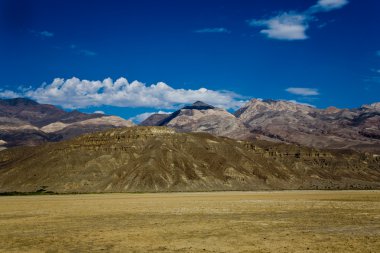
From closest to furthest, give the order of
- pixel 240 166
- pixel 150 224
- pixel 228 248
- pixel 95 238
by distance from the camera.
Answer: pixel 228 248 < pixel 95 238 < pixel 150 224 < pixel 240 166

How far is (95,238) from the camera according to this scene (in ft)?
101

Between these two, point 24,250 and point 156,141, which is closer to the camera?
point 24,250

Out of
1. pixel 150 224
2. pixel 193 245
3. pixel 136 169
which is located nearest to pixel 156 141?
pixel 136 169

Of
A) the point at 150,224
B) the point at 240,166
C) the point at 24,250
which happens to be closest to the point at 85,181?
the point at 240,166

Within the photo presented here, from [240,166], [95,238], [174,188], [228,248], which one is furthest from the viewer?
[240,166]

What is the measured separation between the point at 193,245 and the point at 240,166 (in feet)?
518

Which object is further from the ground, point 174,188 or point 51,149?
point 51,149

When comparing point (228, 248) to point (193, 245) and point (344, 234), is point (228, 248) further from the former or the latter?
point (344, 234)

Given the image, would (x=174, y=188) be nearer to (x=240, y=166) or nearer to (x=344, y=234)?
(x=240, y=166)

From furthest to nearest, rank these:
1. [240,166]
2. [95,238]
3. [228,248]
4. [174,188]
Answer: [240,166], [174,188], [95,238], [228,248]

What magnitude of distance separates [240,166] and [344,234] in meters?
153

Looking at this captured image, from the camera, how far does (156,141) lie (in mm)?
187250

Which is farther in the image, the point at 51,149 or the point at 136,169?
the point at 51,149

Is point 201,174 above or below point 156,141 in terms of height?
below
